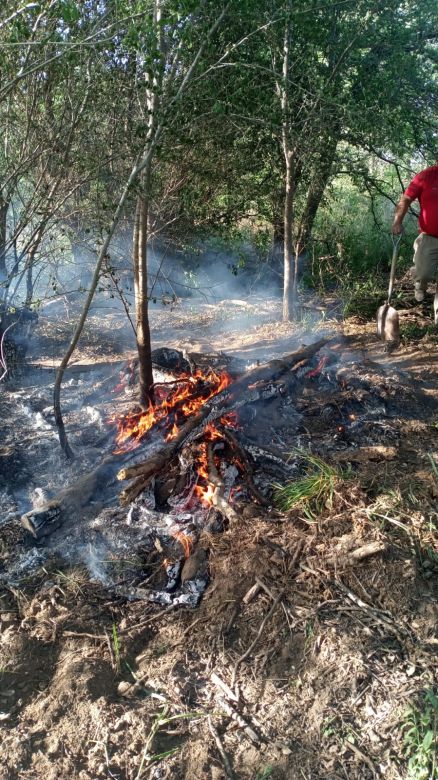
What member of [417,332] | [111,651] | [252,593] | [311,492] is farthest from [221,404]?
[417,332]

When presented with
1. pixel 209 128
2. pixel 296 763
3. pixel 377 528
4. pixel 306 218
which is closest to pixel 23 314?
pixel 209 128

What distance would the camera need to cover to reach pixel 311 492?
431 centimetres

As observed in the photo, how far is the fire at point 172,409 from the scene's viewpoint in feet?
18.5

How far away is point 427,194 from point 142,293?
12.1ft

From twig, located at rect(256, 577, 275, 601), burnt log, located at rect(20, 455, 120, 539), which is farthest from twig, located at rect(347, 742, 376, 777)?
burnt log, located at rect(20, 455, 120, 539)

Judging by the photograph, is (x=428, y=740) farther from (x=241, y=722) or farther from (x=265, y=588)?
(x=265, y=588)

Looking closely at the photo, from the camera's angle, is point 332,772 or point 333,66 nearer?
point 332,772

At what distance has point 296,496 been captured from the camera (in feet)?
14.2

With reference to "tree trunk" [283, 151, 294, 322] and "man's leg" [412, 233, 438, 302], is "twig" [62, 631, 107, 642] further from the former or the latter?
"tree trunk" [283, 151, 294, 322]

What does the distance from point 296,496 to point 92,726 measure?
6.82 ft

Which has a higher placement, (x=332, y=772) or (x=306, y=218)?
(x=306, y=218)

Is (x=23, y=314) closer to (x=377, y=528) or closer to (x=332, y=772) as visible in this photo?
(x=377, y=528)

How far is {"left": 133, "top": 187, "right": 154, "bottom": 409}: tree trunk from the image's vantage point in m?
5.39

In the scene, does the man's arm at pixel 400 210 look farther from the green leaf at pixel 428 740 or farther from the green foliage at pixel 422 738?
the green leaf at pixel 428 740
